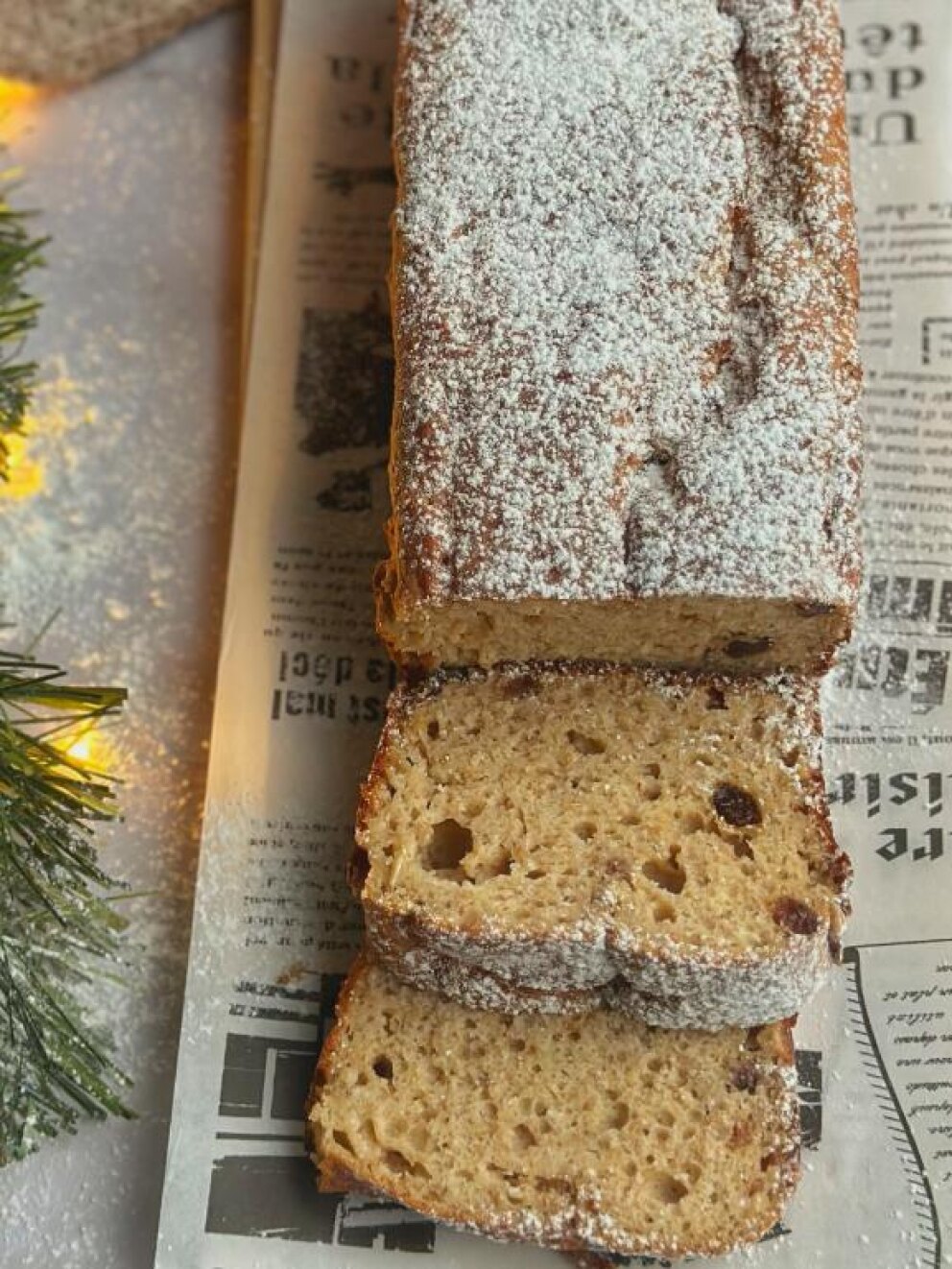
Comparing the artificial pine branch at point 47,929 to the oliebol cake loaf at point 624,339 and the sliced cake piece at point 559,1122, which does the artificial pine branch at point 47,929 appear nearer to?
the sliced cake piece at point 559,1122

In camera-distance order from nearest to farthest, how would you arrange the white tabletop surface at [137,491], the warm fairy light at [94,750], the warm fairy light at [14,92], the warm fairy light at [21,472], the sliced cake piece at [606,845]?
1. the sliced cake piece at [606,845]
2. the white tabletop surface at [137,491]
3. the warm fairy light at [94,750]
4. the warm fairy light at [21,472]
5. the warm fairy light at [14,92]

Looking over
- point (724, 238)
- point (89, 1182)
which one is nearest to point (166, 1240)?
point (89, 1182)

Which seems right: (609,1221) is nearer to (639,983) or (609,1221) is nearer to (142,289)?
(639,983)

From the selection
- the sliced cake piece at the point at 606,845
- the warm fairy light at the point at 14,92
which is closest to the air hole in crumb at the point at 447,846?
the sliced cake piece at the point at 606,845

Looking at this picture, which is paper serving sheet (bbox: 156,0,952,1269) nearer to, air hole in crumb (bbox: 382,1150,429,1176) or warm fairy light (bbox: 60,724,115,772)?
air hole in crumb (bbox: 382,1150,429,1176)

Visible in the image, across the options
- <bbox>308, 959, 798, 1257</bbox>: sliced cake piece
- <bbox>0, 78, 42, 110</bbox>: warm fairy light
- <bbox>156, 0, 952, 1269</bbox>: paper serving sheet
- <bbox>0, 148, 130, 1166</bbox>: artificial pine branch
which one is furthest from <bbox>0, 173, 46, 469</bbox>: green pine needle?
<bbox>308, 959, 798, 1257</bbox>: sliced cake piece
